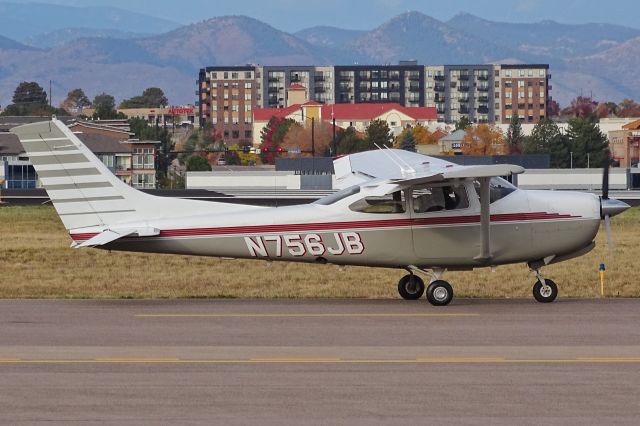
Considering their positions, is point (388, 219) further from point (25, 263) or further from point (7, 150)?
point (7, 150)

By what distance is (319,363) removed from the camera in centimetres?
1518

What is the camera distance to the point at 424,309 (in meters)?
20.4

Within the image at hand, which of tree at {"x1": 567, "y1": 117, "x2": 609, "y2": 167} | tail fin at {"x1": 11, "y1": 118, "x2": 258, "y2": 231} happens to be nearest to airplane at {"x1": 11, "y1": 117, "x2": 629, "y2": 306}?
tail fin at {"x1": 11, "y1": 118, "x2": 258, "y2": 231}

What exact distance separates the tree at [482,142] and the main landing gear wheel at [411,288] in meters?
117

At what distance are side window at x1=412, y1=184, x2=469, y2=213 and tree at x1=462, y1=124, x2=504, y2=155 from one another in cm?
11849

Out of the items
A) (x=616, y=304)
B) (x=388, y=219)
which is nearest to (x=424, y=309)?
(x=388, y=219)

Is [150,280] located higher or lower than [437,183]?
lower

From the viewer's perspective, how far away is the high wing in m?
19.7

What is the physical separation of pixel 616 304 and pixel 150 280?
9.35m

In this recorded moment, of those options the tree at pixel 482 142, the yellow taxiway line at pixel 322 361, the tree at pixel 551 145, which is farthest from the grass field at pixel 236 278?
the tree at pixel 482 142

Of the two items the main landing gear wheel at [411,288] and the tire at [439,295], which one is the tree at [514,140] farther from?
the tire at [439,295]

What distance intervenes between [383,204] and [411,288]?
5.80 feet

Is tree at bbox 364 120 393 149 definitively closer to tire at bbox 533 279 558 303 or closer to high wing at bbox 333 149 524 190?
high wing at bbox 333 149 524 190

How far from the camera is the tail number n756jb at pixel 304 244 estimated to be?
20766 millimetres
